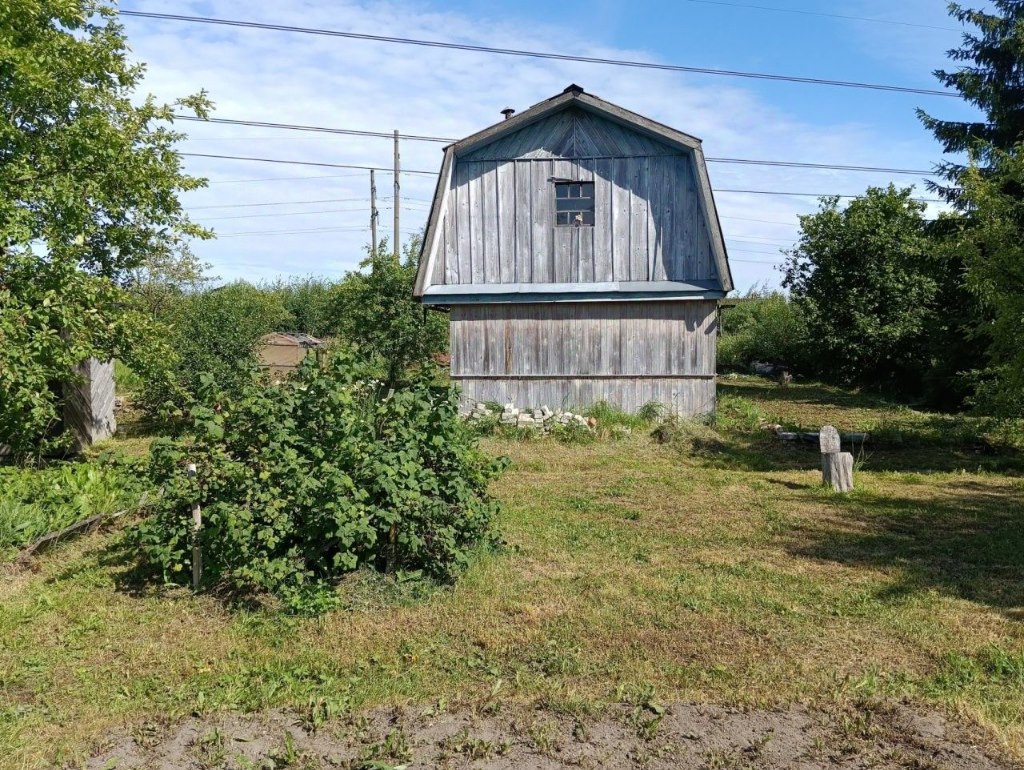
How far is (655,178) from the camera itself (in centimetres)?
1589

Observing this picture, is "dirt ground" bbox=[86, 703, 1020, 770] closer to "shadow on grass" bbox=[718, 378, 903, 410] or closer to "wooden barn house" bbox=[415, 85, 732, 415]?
"wooden barn house" bbox=[415, 85, 732, 415]

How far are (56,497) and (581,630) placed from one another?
5.86 meters

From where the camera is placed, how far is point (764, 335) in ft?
107

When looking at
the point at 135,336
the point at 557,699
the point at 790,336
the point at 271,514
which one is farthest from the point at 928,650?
the point at 790,336

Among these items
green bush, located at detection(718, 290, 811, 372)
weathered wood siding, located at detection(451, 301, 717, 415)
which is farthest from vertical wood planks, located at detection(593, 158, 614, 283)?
green bush, located at detection(718, 290, 811, 372)

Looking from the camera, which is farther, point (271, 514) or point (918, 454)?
point (918, 454)

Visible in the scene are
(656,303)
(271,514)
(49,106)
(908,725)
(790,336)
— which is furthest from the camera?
(790,336)

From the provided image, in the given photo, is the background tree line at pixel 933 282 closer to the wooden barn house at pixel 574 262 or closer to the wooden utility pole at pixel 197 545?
the wooden barn house at pixel 574 262

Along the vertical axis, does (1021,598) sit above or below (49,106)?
below

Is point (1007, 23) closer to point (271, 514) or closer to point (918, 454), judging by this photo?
point (918, 454)

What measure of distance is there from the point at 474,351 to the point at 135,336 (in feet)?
23.6

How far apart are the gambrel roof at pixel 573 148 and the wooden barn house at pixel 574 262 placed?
0.09ft

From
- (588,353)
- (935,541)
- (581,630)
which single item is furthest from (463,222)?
(581,630)

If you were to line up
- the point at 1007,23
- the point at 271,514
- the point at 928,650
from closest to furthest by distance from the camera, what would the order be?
1. the point at 928,650
2. the point at 271,514
3. the point at 1007,23
